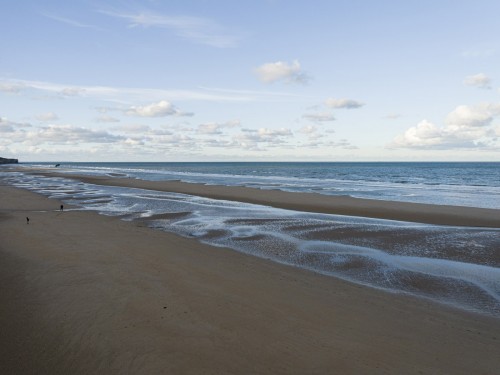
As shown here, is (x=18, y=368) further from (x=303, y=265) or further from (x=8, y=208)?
(x=8, y=208)

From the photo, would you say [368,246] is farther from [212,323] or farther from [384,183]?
[384,183]

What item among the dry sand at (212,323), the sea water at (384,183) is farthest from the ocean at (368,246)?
the sea water at (384,183)

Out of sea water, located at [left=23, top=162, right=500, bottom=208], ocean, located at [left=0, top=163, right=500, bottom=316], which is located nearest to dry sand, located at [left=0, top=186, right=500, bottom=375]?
ocean, located at [left=0, top=163, right=500, bottom=316]

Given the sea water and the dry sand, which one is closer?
the dry sand

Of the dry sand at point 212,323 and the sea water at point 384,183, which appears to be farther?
the sea water at point 384,183

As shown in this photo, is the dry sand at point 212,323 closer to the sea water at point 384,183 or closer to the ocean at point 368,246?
the ocean at point 368,246

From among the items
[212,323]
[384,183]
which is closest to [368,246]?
[212,323]

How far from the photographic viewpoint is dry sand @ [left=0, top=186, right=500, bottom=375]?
4738 millimetres

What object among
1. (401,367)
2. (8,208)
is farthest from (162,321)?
(8,208)

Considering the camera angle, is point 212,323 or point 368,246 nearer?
point 212,323

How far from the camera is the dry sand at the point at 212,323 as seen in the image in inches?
187

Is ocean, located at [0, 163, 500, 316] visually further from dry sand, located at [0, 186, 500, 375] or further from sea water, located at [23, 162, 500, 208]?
sea water, located at [23, 162, 500, 208]

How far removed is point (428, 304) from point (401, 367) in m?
3.02

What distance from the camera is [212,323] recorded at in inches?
229
